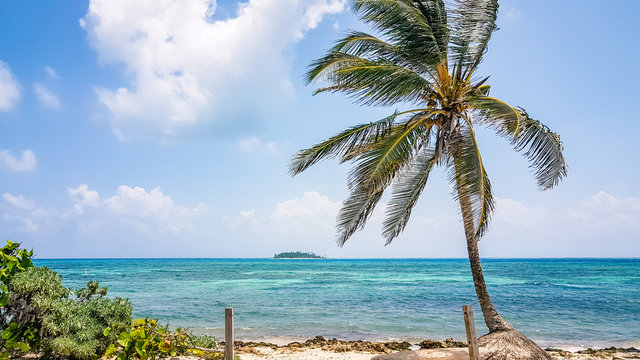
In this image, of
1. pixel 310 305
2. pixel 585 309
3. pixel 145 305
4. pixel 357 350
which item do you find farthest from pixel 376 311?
pixel 145 305

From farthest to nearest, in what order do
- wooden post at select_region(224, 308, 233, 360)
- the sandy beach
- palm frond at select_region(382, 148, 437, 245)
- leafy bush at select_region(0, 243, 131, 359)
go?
1. the sandy beach
2. palm frond at select_region(382, 148, 437, 245)
3. leafy bush at select_region(0, 243, 131, 359)
4. wooden post at select_region(224, 308, 233, 360)

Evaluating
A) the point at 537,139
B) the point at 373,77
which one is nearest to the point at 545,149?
the point at 537,139

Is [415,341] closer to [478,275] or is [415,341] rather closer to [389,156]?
[478,275]

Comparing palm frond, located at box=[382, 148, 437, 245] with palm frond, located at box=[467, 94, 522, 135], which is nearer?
palm frond, located at box=[467, 94, 522, 135]

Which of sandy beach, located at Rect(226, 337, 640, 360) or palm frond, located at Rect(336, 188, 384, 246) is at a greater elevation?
palm frond, located at Rect(336, 188, 384, 246)

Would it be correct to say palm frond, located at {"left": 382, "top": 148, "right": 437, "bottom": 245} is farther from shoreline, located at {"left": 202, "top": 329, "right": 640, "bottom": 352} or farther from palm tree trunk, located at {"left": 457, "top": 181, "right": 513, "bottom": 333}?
shoreline, located at {"left": 202, "top": 329, "right": 640, "bottom": 352}

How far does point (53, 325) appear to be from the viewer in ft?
20.1

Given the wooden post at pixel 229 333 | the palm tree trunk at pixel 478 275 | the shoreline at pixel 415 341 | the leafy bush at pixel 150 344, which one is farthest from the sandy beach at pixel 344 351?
the wooden post at pixel 229 333

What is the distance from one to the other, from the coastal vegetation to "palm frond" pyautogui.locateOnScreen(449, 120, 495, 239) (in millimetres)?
5200

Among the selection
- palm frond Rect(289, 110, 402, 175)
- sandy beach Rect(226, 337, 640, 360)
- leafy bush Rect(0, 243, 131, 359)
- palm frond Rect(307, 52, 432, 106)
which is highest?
palm frond Rect(307, 52, 432, 106)

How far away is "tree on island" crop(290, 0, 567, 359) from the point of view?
6.50 m

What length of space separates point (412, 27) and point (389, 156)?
7.51 feet

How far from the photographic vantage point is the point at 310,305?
19.0 meters

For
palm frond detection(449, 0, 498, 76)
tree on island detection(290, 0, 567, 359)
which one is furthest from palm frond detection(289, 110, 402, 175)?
palm frond detection(449, 0, 498, 76)
